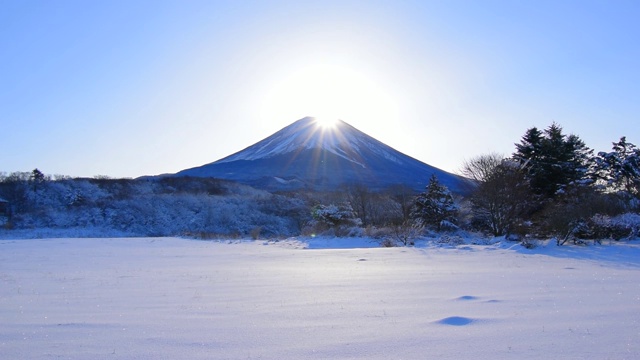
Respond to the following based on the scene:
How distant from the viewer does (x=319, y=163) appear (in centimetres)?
10112

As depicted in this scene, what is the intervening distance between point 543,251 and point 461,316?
11448mm

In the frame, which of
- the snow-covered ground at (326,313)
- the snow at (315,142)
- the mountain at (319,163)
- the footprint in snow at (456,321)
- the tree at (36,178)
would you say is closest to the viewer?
the snow-covered ground at (326,313)

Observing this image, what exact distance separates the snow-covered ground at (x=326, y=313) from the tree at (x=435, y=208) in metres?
19.2

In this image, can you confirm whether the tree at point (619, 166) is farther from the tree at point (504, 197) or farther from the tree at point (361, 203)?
the tree at point (361, 203)

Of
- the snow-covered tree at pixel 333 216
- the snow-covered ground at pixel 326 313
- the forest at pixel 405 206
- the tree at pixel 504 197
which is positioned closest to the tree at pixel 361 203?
the forest at pixel 405 206

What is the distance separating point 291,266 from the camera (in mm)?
12211

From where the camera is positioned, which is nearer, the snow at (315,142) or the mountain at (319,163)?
the mountain at (319,163)

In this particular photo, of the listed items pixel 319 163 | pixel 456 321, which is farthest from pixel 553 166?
pixel 319 163

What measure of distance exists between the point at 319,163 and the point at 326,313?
95452 millimetres

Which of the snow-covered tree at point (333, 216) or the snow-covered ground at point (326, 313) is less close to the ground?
the snow-covered tree at point (333, 216)

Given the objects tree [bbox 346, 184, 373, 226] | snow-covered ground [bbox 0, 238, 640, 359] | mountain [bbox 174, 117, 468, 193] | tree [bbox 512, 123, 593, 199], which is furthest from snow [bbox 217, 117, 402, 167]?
snow-covered ground [bbox 0, 238, 640, 359]

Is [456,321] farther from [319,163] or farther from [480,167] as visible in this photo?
[319,163]

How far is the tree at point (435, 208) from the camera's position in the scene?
98.7 feet

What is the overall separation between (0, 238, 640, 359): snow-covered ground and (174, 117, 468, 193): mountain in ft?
227
